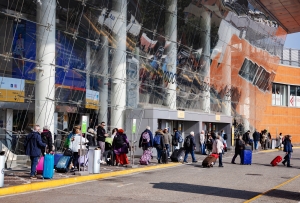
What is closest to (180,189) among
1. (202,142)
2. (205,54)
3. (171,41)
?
(202,142)

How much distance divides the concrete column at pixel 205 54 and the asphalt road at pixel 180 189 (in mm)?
17681

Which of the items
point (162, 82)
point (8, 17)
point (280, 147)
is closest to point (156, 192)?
point (8, 17)

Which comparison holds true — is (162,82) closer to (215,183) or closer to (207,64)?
(207,64)

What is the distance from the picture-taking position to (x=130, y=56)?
26609 mm

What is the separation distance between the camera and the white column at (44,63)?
20.2m

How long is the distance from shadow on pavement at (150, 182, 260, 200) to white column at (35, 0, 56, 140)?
25.6ft

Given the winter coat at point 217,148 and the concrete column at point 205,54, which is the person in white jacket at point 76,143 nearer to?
the winter coat at point 217,148

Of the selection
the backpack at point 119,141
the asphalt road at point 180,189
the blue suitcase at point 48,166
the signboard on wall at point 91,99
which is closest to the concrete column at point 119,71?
the signboard on wall at point 91,99

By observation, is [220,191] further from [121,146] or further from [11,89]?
[11,89]

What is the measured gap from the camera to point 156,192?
40.5 feet

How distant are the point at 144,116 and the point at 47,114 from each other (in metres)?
6.25

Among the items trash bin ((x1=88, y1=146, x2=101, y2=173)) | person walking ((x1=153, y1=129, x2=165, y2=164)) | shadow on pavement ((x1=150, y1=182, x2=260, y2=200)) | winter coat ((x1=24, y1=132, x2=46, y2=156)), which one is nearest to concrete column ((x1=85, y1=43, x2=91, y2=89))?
person walking ((x1=153, y1=129, x2=165, y2=164))

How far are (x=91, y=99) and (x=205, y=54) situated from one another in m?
13.7

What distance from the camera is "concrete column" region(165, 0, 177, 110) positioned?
1187 inches
